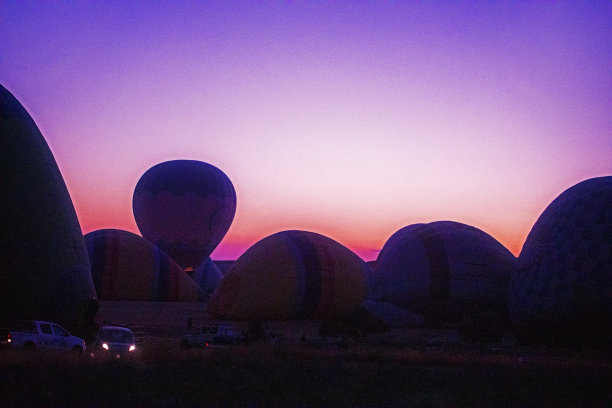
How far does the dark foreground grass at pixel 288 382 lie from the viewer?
10.3 meters

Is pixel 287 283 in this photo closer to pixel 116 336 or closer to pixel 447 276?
pixel 447 276

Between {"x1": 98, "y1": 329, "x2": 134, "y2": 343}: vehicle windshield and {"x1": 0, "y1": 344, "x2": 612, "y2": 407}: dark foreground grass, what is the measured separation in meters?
3.00

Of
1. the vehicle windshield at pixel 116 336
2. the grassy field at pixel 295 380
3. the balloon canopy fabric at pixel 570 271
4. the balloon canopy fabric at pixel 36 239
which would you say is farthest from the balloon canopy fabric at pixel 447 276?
the vehicle windshield at pixel 116 336

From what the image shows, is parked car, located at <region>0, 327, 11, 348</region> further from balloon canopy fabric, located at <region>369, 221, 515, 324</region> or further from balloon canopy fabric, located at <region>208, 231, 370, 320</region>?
balloon canopy fabric, located at <region>369, 221, 515, 324</region>

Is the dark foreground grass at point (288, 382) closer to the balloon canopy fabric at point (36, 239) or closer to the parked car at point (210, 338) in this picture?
the parked car at point (210, 338)

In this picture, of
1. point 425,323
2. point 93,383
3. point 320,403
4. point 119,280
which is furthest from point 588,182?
point 119,280

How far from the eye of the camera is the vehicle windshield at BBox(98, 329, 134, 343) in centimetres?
1930

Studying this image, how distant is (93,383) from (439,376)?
23.7 feet

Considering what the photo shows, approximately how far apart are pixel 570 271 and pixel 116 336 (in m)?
16.8

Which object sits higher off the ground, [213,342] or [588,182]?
[588,182]

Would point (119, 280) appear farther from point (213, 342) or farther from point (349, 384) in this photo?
point (349, 384)

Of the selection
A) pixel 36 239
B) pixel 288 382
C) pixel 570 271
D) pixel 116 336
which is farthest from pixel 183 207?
pixel 288 382

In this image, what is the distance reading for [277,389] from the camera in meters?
11.6

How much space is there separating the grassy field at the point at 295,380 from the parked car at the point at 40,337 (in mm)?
3008
